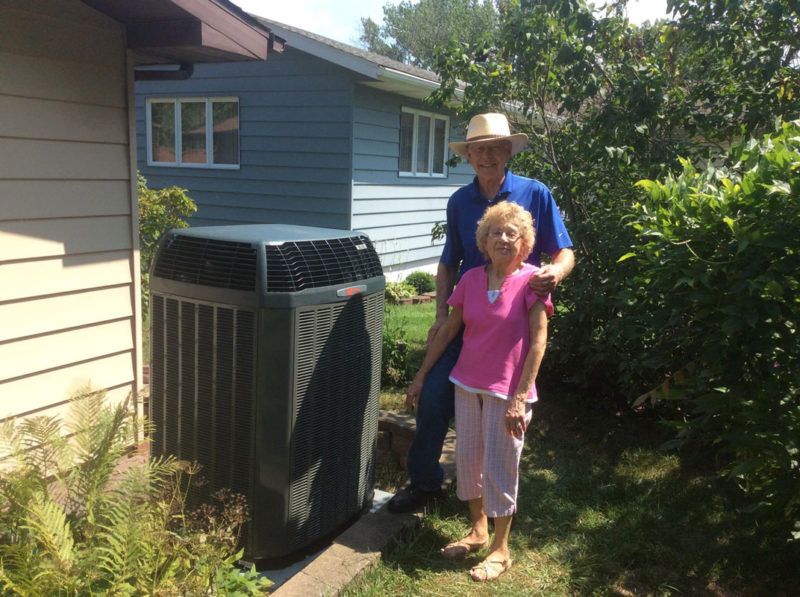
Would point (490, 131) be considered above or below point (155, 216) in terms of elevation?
above

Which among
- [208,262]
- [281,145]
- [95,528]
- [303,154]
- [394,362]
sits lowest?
[394,362]

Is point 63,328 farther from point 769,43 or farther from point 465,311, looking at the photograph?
point 769,43

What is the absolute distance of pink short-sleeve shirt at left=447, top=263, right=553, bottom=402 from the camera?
2855 mm

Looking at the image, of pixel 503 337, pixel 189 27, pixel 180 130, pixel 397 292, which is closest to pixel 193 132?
pixel 180 130

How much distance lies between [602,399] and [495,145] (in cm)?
258

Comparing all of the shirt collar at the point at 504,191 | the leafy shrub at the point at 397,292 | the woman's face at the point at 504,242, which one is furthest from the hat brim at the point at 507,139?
the leafy shrub at the point at 397,292

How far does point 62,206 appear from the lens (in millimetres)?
3830

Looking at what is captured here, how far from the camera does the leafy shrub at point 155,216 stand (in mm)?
7055

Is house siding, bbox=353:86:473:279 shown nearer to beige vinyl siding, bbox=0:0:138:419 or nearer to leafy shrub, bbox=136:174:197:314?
leafy shrub, bbox=136:174:197:314

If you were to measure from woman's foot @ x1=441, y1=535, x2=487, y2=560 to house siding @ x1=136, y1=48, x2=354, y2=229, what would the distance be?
6.66 m

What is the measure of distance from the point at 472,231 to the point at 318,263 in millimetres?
851

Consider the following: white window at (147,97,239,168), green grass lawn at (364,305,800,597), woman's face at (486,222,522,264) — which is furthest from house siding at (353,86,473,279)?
woman's face at (486,222,522,264)

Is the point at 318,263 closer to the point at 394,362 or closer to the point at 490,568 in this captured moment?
the point at 490,568

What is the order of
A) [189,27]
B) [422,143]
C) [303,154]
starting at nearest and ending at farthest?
[189,27]
[303,154]
[422,143]
